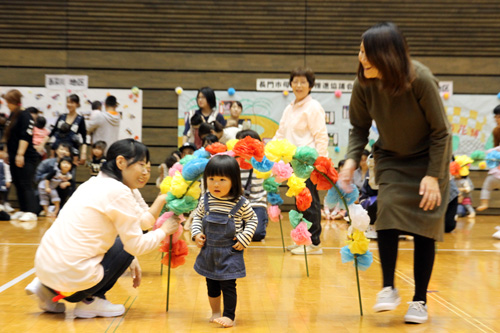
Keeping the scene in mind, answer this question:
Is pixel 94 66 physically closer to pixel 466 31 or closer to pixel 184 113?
pixel 184 113

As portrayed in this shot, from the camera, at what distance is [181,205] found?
10.1 ft

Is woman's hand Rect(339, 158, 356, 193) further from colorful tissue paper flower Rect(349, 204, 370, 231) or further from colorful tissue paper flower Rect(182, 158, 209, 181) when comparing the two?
colorful tissue paper flower Rect(182, 158, 209, 181)

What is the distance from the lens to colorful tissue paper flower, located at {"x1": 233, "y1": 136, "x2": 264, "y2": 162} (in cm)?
322

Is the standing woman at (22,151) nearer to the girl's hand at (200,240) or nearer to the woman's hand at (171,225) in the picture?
the woman's hand at (171,225)

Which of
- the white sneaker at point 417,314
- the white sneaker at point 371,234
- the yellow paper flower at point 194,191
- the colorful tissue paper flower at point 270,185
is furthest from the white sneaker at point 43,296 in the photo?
the white sneaker at point 371,234

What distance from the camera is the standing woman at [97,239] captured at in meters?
2.85

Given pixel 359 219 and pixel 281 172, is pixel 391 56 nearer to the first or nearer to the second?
pixel 359 219

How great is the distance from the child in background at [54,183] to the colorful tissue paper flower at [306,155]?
516 cm

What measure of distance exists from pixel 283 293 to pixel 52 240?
1.58 m

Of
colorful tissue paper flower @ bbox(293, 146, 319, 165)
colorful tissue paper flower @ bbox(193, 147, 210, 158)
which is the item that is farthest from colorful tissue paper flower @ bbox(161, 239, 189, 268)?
colorful tissue paper flower @ bbox(293, 146, 319, 165)

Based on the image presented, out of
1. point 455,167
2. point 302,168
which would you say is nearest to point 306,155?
point 302,168

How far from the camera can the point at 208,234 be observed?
306cm

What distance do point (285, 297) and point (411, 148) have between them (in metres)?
1.33

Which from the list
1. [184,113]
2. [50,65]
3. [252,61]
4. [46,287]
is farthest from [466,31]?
[46,287]
